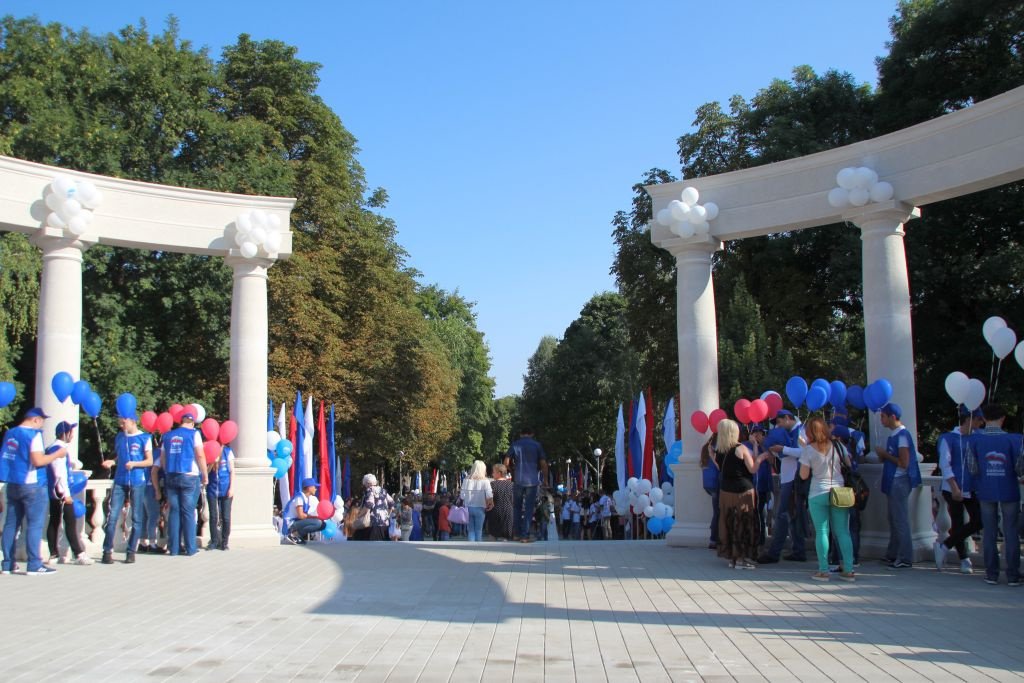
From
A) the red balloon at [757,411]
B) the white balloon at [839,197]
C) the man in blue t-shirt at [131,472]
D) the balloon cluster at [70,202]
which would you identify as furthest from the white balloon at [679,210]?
the balloon cluster at [70,202]

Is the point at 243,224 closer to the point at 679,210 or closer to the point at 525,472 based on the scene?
the point at 525,472

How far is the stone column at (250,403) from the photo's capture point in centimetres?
1443

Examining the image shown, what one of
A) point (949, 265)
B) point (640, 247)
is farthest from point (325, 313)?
point (949, 265)

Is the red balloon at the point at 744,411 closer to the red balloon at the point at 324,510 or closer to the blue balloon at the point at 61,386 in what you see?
the red balloon at the point at 324,510

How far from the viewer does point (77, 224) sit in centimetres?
1356

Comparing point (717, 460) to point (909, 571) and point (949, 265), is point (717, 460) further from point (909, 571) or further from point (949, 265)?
point (949, 265)

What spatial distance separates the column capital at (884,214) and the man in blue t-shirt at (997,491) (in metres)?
3.86

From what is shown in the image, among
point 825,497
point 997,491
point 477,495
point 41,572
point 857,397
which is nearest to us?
point 997,491

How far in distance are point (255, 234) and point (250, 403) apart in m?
2.55

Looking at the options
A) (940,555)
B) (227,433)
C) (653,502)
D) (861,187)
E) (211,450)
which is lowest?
(653,502)

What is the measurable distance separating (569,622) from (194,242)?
32.3ft

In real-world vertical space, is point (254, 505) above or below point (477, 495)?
above

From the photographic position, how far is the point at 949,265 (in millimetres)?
25266

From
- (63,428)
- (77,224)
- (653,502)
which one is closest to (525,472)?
(63,428)
